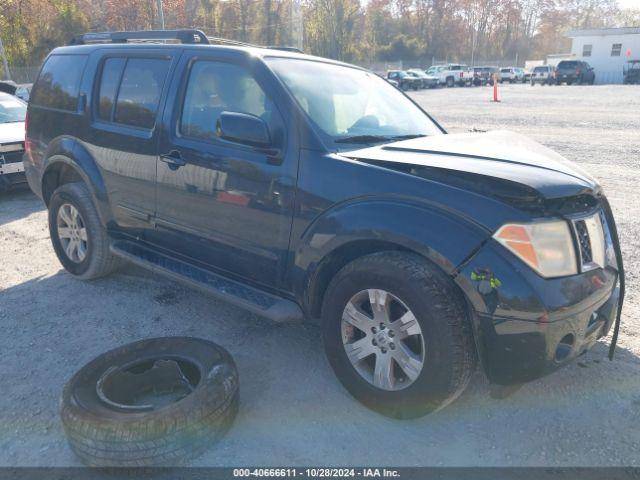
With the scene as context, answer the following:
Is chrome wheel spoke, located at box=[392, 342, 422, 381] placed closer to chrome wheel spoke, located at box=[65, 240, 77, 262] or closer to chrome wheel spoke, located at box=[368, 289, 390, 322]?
chrome wheel spoke, located at box=[368, 289, 390, 322]

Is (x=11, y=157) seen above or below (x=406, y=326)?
above

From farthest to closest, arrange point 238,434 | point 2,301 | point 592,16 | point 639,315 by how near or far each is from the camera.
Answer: point 592,16 → point 2,301 → point 639,315 → point 238,434

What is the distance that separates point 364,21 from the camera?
67812 millimetres

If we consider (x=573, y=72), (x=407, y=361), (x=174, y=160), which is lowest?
(x=407, y=361)

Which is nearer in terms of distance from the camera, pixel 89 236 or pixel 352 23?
pixel 89 236

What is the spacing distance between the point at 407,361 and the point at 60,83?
406 cm

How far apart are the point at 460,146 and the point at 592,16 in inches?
4137

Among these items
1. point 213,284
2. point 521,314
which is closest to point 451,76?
point 213,284

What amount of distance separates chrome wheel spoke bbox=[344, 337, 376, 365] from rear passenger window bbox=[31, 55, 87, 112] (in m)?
3.31

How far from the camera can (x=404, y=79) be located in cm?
4047

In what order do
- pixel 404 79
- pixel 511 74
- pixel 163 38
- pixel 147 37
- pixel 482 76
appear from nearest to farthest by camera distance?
pixel 163 38 → pixel 147 37 → pixel 404 79 → pixel 482 76 → pixel 511 74

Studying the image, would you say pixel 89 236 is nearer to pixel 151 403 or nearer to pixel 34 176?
pixel 34 176

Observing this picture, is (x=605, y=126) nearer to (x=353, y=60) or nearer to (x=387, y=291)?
(x=387, y=291)

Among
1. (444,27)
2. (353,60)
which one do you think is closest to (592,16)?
(444,27)
